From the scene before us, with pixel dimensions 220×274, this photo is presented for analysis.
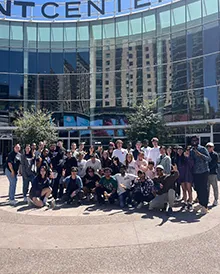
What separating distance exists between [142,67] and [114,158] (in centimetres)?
1820

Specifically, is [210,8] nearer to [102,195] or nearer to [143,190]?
[143,190]

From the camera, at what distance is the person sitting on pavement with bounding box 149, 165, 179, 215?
7.13 meters

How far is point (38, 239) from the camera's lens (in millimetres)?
5098

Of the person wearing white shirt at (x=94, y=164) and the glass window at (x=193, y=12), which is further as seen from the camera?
the glass window at (x=193, y=12)

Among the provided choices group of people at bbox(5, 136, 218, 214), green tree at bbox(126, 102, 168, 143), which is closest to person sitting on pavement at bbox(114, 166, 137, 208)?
group of people at bbox(5, 136, 218, 214)

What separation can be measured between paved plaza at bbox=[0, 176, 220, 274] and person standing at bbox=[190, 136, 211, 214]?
1.23 feet

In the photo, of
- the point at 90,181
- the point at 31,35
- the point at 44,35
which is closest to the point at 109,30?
the point at 44,35

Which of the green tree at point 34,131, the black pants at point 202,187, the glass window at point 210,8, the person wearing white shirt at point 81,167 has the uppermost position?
the glass window at point 210,8

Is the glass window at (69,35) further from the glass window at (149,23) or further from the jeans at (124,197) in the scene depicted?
the jeans at (124,197)

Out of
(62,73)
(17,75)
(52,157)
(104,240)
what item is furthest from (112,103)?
(104,240)

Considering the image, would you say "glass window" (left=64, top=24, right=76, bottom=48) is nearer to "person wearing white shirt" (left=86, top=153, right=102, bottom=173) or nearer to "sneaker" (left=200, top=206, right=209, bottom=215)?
"person wearing white shirt" (left=86, top=153, right=102, bottom=173)

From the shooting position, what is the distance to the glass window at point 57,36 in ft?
89.0

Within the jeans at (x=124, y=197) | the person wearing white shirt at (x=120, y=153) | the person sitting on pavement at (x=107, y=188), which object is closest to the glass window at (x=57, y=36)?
the person wearing white shirt at (x=120, y=153)

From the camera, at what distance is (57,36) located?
2736 cm
